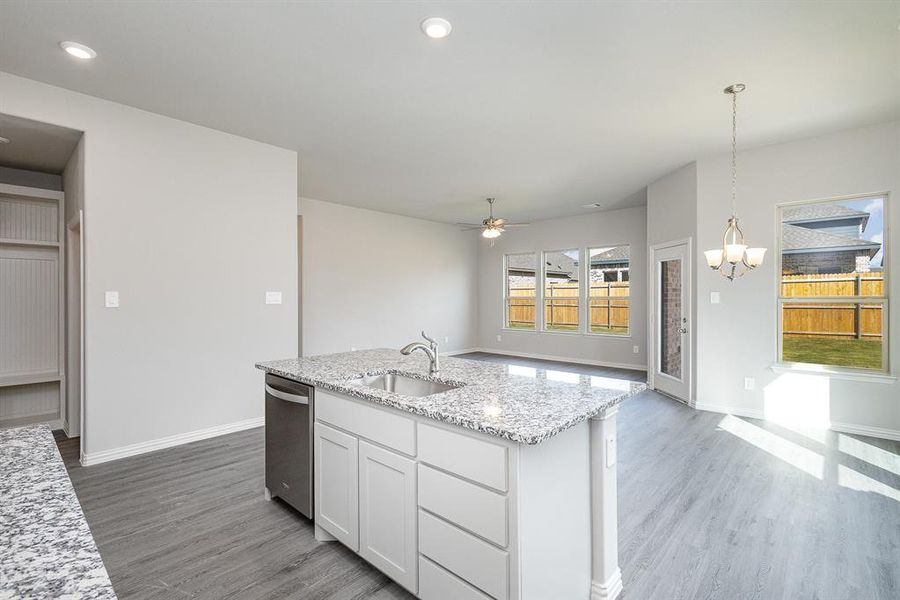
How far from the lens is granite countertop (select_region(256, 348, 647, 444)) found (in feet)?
4.90

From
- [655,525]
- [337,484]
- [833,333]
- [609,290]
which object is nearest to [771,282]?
[833,333]

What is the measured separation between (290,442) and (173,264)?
2154 mm

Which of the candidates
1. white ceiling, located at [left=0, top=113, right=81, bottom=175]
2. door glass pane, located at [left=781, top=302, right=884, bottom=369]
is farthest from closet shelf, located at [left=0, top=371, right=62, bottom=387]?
door glass pane, located at [left=781, top=302, right=884, bottom=369]

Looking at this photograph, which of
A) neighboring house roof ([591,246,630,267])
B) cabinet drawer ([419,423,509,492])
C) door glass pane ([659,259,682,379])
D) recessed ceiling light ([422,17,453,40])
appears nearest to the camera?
cabinet drawer ([419,423,509,492])

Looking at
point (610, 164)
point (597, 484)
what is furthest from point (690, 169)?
point (597, 484)

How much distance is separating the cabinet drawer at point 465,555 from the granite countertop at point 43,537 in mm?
1170

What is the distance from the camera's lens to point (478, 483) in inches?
59.6

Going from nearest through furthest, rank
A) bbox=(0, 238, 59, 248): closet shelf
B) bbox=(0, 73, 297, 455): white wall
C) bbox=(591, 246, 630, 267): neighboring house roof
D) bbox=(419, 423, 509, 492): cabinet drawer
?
bbox=(419, 423, 509, 492): cabinet drawer < bbox=(0, 73, 297, 455): white wall < bbox=(0, 238, 59, 248): closet shelf < bbox=(591, 246, 630, 267): neighboring house roof

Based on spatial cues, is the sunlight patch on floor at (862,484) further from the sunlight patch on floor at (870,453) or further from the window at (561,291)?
the window at (561,291)

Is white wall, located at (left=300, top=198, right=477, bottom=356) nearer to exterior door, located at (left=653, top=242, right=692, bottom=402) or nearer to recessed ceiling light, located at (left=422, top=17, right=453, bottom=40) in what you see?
exterior door, located at (left=653, top=242, right=692, bottom=402)

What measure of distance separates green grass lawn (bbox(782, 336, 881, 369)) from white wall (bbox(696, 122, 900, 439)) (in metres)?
0.15

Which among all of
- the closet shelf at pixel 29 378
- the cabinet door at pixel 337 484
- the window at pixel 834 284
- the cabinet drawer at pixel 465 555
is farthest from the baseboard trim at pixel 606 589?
the closet shelf at pixel 29 378

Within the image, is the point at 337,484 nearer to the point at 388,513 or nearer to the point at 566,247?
the point at 388,513

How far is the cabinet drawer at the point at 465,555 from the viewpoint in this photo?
1.46m
